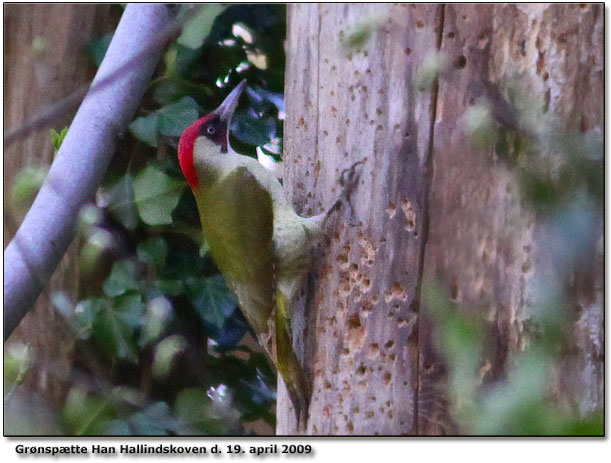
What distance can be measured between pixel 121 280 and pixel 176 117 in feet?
1.47

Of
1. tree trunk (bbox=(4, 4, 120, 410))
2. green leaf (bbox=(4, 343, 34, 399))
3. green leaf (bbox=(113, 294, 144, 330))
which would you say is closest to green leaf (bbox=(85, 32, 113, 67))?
tree trunk (bbox=(4, 4, 120, 410))

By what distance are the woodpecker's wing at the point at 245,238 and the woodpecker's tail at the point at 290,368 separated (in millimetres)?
40

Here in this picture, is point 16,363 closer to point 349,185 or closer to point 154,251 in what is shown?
point 154,251

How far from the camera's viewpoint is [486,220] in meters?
0.74

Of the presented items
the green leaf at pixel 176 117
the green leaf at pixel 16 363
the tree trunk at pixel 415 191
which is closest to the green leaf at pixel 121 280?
the green leaf at pixel 16 363

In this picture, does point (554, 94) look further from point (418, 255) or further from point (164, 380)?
point (164, 380)

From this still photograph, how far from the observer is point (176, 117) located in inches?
67.1

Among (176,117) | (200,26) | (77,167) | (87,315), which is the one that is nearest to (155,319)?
(87,315)

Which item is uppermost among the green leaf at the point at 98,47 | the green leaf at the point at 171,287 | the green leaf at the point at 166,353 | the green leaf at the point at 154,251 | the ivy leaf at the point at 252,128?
the green leaf at the point at 98,47

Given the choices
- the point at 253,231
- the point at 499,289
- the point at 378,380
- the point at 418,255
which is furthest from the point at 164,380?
the point at 499,289

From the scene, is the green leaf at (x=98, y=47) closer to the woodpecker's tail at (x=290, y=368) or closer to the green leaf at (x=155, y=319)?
the green leaf at (x=155, y=319)

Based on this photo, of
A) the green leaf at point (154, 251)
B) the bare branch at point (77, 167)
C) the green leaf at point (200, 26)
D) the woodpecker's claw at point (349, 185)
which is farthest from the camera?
the green leaf at point (154, 251)

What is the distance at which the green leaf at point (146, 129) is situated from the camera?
1682 millimetres

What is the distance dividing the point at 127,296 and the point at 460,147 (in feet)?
3.56
